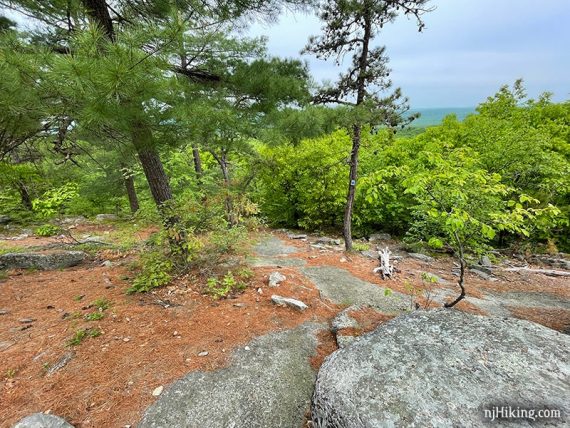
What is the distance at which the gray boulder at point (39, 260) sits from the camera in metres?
5.29

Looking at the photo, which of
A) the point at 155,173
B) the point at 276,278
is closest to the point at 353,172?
→ the point at 276,278

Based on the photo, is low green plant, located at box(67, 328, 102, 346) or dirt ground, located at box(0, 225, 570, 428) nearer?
dirt ground, located at box(0, 225, 570, 428)

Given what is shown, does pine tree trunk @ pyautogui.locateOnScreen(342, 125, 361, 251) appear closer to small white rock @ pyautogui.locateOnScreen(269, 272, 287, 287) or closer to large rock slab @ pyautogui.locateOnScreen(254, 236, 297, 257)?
large rock slab @ pyautogui.locateOnScreen(254, 236, 297, 257)

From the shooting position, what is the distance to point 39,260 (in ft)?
17.7

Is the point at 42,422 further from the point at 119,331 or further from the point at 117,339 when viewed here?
the point at 119,331

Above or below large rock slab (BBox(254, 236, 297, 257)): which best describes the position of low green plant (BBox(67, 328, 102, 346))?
above

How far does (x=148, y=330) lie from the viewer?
124 inches

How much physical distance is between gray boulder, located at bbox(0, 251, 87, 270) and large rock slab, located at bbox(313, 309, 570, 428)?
5.86 meters

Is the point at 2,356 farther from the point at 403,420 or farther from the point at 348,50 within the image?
the point at 348,50

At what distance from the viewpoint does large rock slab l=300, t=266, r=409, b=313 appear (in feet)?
13.4

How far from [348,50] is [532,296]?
19.3ft

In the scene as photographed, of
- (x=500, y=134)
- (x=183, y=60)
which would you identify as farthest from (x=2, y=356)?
(x=500, y=134)

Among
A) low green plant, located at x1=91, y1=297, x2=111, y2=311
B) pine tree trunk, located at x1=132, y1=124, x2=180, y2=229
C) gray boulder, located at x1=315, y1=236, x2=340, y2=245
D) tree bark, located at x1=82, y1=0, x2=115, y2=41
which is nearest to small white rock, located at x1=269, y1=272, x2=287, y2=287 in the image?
pine tree trunk, located at x1=132, y1=124, x2=180, y2=229

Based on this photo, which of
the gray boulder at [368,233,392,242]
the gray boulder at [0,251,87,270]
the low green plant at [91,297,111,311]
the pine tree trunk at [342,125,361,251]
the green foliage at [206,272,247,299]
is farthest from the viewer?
the gray boulder at [368,233,392,242]
